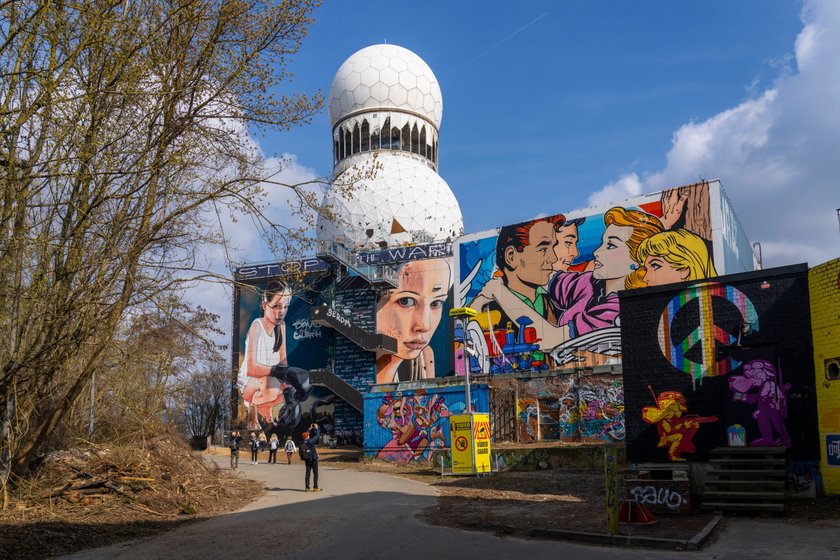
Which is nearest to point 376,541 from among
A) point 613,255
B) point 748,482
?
point 748,482

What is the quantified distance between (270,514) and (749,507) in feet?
28.6

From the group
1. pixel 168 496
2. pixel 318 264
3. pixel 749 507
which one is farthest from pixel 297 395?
pixel 749 507

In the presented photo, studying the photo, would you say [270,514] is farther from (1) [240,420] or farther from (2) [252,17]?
(1) [240,420]

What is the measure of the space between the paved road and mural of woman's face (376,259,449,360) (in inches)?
1240

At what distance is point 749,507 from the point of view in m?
12.8

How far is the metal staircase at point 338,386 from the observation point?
45875 mm

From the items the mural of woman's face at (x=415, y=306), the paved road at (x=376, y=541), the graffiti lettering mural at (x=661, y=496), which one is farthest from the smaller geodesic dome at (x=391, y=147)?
the graffiti lettering mural at (x=661, y=496)

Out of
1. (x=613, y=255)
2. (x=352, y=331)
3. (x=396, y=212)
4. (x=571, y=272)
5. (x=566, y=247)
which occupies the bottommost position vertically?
(x=352, y=331)

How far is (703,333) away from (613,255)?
23.7 metres

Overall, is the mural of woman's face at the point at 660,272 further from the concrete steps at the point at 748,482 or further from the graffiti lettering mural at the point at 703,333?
the concrete steps at the point at 748,482

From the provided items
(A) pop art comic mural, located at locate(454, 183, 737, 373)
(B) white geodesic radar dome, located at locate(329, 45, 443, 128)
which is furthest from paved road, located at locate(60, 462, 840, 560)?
(B) white geodesic radar dome, located at locate(329, 45, 443, 128)

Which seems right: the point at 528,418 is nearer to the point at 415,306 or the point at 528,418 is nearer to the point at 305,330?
the point at 415,306

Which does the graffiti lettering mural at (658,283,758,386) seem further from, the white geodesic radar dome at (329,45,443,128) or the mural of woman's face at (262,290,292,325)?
the white geodesic radar dome at (329,45,443,128)

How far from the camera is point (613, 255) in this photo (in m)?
39.0
